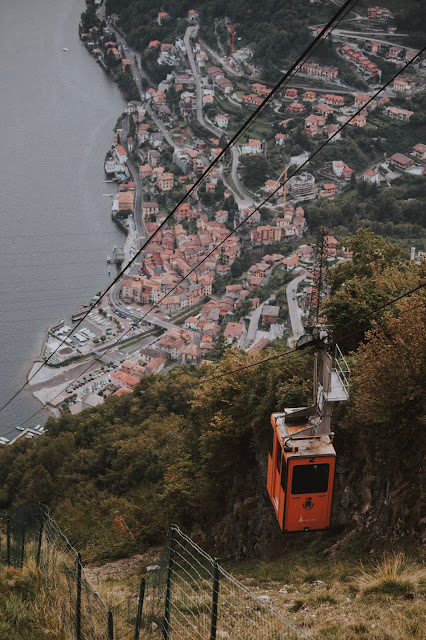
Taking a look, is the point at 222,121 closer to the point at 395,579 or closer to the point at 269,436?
the point at 269,436

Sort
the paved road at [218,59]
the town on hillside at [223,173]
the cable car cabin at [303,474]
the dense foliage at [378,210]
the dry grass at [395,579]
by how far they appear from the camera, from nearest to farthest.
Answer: the dry grass at [395,579] < the cable car cabin at [303,474] < the town on hillside at [223,173] < the dense foliage at [378,210] < the paved road at [218,59]

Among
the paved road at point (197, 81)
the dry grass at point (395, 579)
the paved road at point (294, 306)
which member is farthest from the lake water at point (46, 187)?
the dry grass at point (395, 579)

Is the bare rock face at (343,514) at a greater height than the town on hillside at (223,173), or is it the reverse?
the bare rock face at (343,514)

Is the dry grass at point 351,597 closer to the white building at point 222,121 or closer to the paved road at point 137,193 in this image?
the paved road at point 137,193

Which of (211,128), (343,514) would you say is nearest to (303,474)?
(343,514)

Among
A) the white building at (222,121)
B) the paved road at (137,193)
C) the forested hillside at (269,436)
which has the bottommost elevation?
the paved road at (137,193)

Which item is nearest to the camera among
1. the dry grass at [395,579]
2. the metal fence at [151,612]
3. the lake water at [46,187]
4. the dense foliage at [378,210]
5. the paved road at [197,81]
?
the metal fence at [151,612]

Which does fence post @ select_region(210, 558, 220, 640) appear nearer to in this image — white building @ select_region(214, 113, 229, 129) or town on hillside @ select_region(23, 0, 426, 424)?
town on hillside @ select_region(23, 0, 426, 424)

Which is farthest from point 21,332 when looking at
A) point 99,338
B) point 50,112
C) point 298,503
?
point 298,503
